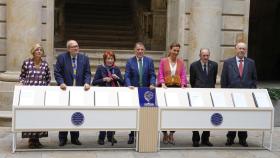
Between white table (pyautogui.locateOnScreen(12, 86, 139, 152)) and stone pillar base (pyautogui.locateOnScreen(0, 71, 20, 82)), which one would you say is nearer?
white table (pyautogui.locateOnScreen(12, 86, 139, 152))

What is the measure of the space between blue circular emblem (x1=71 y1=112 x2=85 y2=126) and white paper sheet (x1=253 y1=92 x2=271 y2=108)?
3.27 meters

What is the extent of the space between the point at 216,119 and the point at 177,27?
4.52 meters

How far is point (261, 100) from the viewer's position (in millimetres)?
9883

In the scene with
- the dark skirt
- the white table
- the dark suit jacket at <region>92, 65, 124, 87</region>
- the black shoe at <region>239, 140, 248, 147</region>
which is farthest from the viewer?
the black shoe at <region>239, 140, 248, 147</region>

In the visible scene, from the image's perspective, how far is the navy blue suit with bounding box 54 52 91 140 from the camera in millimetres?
9484

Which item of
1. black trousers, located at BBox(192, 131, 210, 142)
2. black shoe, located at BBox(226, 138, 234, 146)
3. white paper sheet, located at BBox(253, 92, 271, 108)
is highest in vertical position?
white paper sheet, located at BBox(253, 92, 271, 108)

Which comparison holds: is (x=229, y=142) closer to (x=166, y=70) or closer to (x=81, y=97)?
(x=166, y=70)

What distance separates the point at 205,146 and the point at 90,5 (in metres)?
13.4

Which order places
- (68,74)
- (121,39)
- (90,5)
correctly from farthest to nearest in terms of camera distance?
1. (90,5)
2. (121,39)
3. (68,74)

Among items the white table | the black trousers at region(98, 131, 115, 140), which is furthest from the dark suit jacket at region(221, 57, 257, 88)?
the black trousers at region(98, 131, 115, 140)

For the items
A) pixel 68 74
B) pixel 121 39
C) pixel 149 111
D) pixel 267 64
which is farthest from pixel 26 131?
pixel 267 64

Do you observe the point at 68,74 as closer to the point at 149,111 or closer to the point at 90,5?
the point at 149,111

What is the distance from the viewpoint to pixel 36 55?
920cm

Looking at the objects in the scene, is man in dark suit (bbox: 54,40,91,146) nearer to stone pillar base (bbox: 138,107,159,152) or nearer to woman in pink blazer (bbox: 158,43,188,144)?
stone pillar base (bbox: 138,107,159,152)
